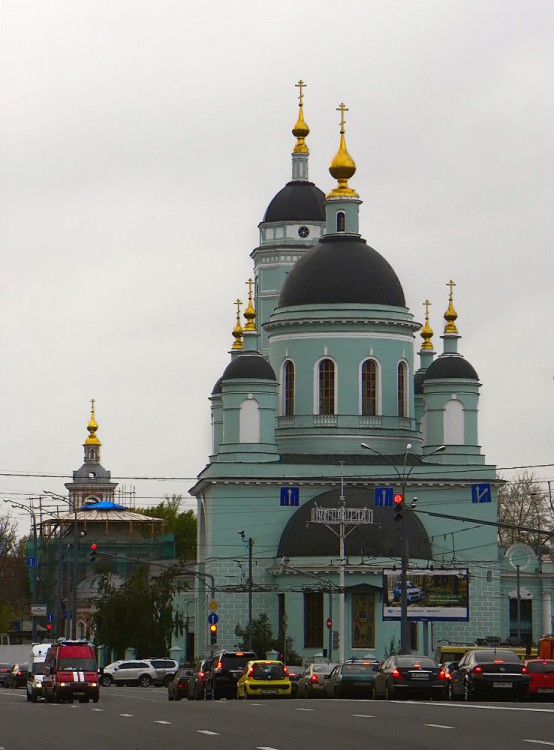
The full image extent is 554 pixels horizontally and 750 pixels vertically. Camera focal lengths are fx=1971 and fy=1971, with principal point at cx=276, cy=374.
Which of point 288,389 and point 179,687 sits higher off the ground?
point 288,389

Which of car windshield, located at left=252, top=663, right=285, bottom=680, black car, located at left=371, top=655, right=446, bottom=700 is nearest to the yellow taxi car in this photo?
car windshield, located at left=252, top=663, right=285, bottom=680

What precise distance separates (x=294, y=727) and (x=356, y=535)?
1968 inches

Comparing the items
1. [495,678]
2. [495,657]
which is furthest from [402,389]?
[495,678]

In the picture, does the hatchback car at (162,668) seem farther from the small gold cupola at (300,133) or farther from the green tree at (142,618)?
the small gold cupola at (300,133)

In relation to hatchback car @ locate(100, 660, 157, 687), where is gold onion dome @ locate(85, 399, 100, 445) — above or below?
above

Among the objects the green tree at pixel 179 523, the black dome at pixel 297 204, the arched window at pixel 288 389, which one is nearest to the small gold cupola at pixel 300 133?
the black dome at pixel 297 204

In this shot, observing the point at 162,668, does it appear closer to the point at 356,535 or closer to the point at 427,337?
the point at 356,535

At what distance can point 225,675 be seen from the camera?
5144 cm

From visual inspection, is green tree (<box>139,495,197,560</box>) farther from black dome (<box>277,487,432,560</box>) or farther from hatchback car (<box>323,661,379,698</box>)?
hatchback car (<box>323,661,379,698</box>)

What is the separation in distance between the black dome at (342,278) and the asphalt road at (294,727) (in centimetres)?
4697

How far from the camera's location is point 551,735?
26.9 meters

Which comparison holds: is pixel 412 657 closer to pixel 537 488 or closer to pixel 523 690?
pixel 523 690

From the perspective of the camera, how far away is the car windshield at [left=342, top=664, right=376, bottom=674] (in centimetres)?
4891

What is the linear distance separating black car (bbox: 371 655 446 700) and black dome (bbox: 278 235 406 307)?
43092mm
